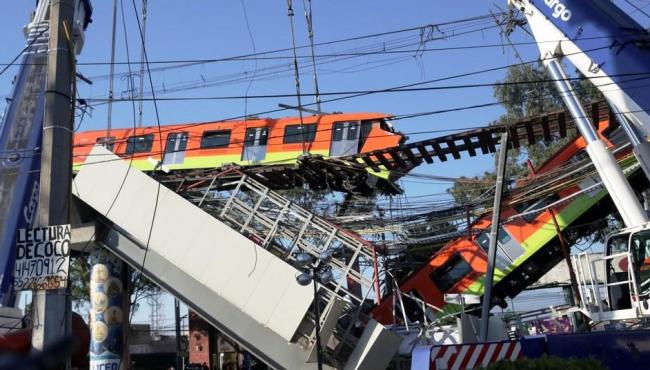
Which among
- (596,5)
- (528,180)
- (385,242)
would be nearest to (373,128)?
(385,242)

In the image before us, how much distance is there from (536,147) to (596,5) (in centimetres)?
2019

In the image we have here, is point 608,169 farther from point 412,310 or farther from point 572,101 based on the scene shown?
point 412,310

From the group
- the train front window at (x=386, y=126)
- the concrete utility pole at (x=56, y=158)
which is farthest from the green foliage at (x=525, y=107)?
the concrete utility pole at (x=56, y=158)

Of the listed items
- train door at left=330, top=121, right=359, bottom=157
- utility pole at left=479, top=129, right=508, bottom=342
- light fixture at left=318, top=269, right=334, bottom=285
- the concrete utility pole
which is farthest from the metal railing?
the concrete utility pole

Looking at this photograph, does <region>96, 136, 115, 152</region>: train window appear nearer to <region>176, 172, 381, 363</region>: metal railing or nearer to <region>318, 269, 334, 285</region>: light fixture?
<region>176, 172, 381, 363</region>: metal railing

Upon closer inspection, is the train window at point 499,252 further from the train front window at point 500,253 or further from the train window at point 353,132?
the train window at point 353,132

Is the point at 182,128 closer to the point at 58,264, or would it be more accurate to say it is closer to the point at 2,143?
the point at 2,143

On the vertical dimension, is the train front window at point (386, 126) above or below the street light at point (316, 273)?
above

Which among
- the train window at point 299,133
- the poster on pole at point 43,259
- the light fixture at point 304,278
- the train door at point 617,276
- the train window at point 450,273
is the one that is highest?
the train window at point 299,133

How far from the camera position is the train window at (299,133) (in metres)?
Answer: 25.3

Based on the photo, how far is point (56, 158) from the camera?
31.3 feet

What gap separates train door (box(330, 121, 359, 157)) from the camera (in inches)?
966

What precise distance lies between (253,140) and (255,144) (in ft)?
0.80

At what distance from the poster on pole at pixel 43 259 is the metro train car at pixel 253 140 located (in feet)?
49.1
